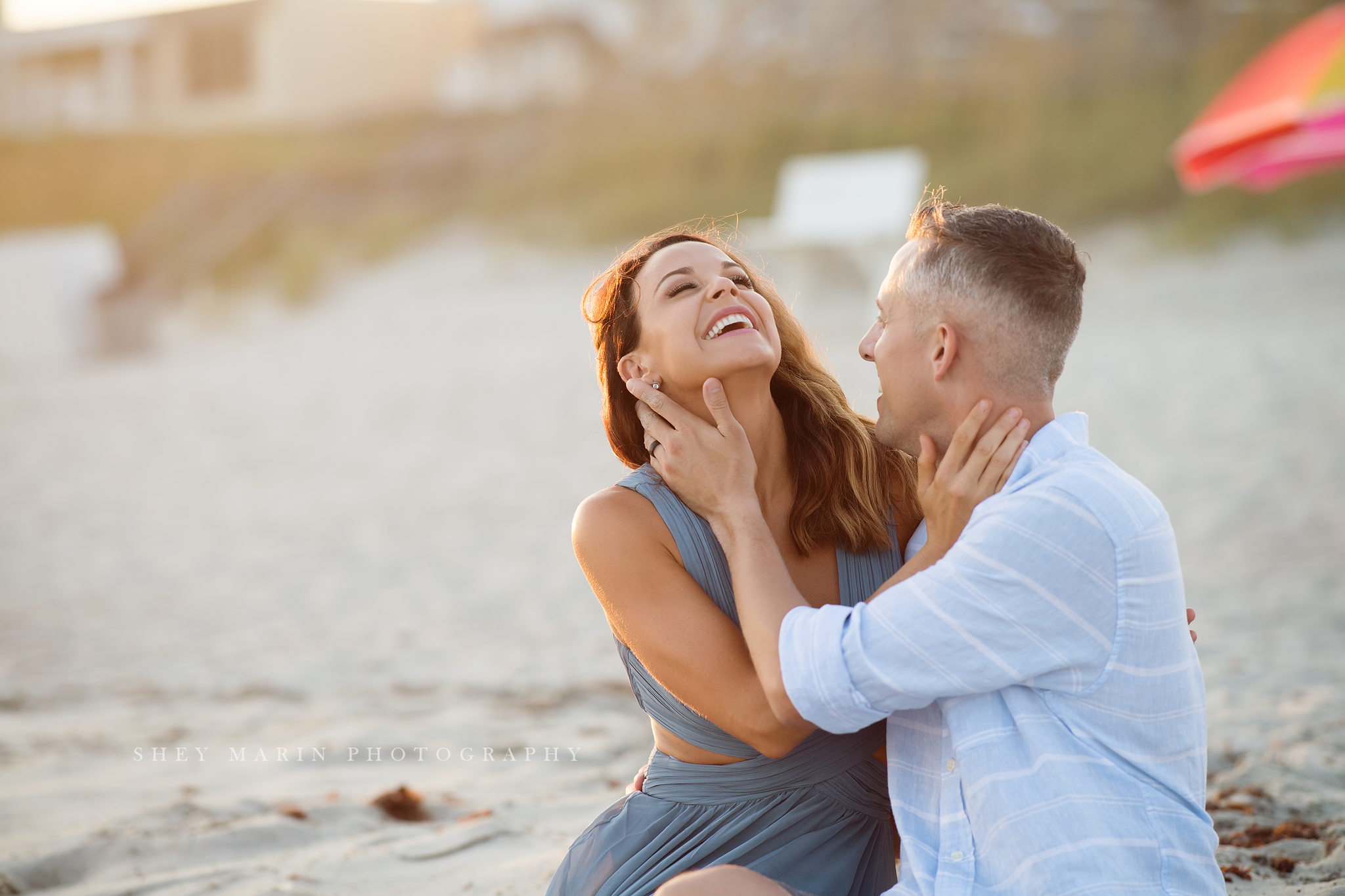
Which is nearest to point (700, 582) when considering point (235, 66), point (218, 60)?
point (235, 66)

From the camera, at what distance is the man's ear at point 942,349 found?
1759 millimetres

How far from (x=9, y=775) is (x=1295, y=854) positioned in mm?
4242

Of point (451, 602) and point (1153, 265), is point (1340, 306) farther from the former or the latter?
point (451, 602)

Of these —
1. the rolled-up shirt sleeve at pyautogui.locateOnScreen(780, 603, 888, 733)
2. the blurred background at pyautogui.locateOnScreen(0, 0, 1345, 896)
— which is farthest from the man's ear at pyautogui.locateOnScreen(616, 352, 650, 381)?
the blurred background at pyautogui.locateOnScreen(0, 0, 1345, 896)

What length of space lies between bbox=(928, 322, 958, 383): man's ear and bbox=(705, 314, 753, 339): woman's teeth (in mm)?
520

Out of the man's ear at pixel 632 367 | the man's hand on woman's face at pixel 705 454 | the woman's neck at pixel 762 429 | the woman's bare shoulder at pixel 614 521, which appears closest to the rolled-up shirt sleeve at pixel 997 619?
the man's hand on woman's face at pixel 705 454

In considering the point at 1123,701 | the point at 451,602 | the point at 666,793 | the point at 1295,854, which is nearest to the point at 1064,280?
the point at 1123,701

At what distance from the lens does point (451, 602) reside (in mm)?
6395

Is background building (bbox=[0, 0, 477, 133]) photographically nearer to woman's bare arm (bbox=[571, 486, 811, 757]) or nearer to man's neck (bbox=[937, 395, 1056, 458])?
woman's bare arm (bbox=[571, 486, 811, 757])

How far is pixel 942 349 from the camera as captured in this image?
1.78 meters

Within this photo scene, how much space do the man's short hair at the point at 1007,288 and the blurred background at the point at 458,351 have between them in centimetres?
146

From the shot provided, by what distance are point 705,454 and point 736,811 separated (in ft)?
2.25

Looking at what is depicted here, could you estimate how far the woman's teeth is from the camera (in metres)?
2.21

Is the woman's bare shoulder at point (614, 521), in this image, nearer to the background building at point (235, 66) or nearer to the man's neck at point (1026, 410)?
the man's neck at point (1026, 410)
